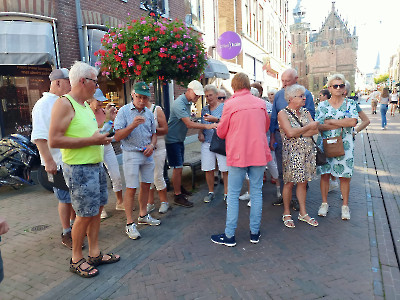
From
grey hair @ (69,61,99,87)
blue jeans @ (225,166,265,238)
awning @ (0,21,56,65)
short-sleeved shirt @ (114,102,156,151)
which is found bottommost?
blue jeans @ (225,166,265,238)

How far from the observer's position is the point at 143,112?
409cm

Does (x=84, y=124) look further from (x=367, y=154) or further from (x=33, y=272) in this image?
(x=367, y=154)

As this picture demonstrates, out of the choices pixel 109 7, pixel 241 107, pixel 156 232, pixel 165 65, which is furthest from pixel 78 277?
pixel 109 7

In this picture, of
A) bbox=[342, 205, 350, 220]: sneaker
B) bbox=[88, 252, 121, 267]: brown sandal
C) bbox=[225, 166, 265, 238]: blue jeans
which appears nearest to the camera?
bbox=[88, 252, 121, 267]: brown sandal

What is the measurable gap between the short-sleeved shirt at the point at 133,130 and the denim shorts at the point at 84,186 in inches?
39.0

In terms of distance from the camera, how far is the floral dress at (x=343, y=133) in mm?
4250

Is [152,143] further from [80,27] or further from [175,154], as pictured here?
[80,27]

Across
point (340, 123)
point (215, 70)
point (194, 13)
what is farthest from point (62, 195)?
point (194, 13)

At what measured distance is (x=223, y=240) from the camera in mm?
3740

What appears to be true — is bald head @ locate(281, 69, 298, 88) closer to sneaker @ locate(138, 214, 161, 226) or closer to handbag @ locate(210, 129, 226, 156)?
handbag @ locate(210, 129, 226, 156)

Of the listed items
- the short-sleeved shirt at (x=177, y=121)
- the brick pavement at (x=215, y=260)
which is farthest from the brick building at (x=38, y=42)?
the brick pavement at (x=215, y=260)

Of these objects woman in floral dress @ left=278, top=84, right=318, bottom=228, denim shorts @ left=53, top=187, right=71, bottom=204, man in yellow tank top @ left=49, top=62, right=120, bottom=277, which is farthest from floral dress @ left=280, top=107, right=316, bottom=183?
denim shorts @ left=53, top=187, right=71, bottom=204

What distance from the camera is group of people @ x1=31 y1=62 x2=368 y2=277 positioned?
2854 millimetres

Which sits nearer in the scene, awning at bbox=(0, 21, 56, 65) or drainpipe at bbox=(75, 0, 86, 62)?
awning at bbox=(0, 21, 56, 65)
